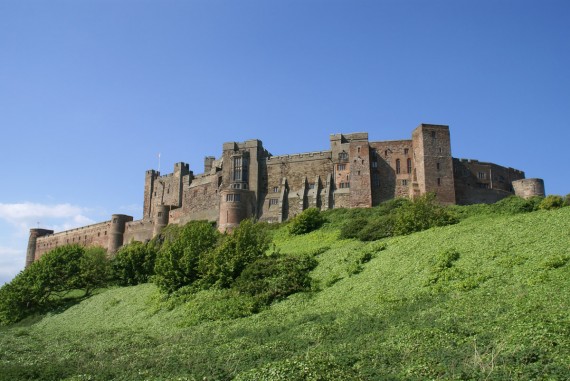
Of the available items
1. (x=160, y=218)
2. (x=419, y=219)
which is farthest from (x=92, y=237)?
(x=419, y=219)

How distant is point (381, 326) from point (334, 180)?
5177cm

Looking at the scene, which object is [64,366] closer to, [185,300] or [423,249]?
[185,300]

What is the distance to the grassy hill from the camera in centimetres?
1506

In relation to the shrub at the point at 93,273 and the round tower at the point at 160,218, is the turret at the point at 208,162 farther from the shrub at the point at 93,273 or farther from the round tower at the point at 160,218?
the shrub at the point at 93,273

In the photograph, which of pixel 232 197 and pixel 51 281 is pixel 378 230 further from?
pixel 51 281

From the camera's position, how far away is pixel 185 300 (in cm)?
3662

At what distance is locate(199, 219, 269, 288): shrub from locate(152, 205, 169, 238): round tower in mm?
44857

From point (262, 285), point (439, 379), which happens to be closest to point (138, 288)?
point (262, 285)

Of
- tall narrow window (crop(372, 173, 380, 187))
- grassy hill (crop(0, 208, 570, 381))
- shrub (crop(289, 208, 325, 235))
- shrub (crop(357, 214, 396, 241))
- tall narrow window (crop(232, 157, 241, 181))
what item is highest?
tall narrow window (crop(232, 157, 241, 181))

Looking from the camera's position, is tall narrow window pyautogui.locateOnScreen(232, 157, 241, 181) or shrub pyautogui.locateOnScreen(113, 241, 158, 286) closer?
Result: shrub pyautogui.locateOnScreen(113, 241, 158, 286)

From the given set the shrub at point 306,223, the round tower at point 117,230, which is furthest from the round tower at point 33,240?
the shrub at point 306,223

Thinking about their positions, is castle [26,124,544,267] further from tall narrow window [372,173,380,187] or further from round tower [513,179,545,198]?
round tower [513,179,545,198]

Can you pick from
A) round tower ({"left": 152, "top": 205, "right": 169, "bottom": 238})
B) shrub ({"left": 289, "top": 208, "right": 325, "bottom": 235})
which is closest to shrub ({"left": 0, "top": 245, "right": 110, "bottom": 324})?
shrub ({"left": 289, "top": 208, "right": 325, "bottom": 235})

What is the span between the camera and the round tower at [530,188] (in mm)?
67125
